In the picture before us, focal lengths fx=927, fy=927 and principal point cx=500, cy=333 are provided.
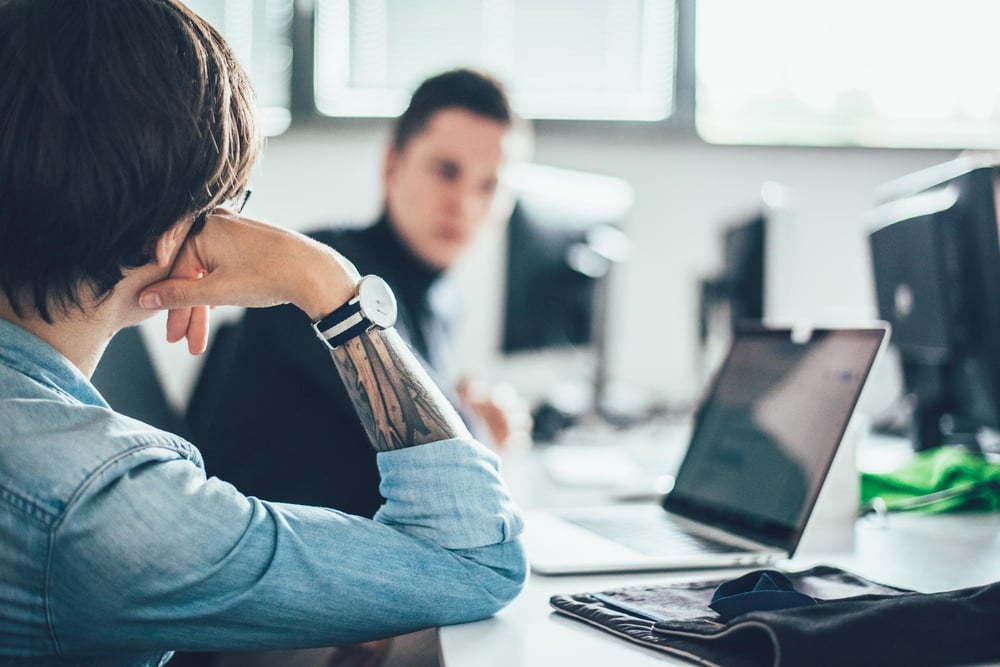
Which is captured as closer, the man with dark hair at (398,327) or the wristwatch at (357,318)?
the wristwatch at (357,318)

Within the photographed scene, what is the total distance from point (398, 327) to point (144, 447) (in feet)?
2.17

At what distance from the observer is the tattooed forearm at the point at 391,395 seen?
820 mm

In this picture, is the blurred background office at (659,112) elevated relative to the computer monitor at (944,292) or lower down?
elevated

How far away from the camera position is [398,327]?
132 cm

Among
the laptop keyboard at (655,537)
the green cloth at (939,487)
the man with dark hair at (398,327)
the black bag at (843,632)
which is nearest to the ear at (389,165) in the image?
the man with dark hair at (398,327)

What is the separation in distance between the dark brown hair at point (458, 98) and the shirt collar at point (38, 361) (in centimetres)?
136

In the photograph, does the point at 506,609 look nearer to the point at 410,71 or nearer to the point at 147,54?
the point at 147,54

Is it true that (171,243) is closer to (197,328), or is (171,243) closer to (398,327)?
(197,328)

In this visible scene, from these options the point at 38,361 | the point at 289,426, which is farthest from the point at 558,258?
the point at 38,361

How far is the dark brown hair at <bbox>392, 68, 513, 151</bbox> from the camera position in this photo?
6.48 feet

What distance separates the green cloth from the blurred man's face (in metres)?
0.98

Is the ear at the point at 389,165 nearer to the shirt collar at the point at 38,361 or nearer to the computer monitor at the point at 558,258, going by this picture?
the computer monitor at the point at 558,258

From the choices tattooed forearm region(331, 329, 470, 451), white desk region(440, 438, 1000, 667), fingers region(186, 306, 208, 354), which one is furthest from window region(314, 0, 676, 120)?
tattooed forearm region(331, 329, 470, 451)

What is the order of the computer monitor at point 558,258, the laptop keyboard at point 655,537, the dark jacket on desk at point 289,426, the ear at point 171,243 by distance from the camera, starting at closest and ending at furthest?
the ear at point 171,243
the laptop keyboard at point 655,537
the dark jacket on desk at point 289,426
the computer monitor at point 558,258
